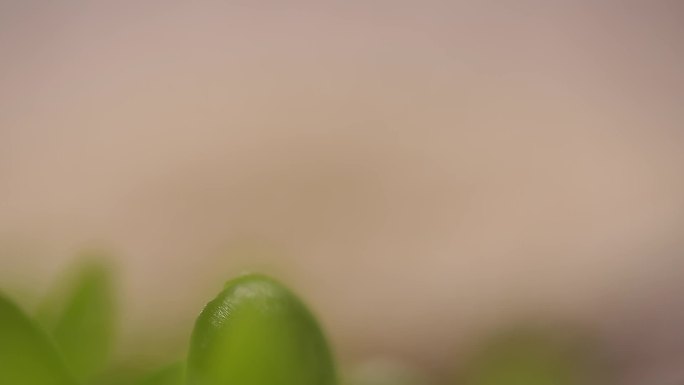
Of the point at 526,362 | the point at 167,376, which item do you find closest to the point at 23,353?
the point at 167,376

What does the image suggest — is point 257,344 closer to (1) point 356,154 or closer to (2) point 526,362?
(2) point 526,362

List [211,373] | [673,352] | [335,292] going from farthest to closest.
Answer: [335,292] < [673,352] < [211,373]

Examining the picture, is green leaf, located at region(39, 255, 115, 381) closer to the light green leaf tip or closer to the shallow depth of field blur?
the light green leaf tip

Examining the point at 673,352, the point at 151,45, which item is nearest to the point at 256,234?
the point at 151,45

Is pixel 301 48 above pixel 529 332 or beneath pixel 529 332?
above

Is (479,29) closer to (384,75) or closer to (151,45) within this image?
(384,75)

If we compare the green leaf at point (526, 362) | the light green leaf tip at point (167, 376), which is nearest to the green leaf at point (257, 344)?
the light green leaf tip at point (167, 376)

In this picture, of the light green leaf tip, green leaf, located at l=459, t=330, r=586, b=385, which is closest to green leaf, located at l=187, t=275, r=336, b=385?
the light green leaf tip
